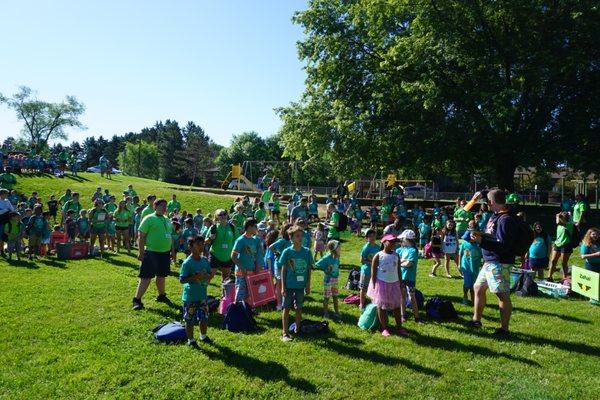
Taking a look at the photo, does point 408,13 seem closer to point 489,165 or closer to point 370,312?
point 489,165

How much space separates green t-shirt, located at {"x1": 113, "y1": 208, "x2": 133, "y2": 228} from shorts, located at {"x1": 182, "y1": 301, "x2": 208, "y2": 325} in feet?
33.0

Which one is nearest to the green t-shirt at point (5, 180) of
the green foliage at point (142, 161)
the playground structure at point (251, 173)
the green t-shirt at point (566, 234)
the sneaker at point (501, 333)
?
the playground structure at point (251, 173)

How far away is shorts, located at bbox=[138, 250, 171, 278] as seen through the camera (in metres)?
8.41

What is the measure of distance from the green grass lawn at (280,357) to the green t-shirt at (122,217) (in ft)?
20.7

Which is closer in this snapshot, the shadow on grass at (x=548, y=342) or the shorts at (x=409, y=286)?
the shadow on grass at (x=548, y=342)

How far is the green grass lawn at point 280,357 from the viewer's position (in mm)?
5285

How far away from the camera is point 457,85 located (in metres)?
23.0

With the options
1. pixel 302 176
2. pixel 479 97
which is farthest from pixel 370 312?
pixel 302 176

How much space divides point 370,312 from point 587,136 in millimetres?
19990

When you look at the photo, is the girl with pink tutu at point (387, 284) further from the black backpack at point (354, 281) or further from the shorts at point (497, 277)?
the black backpack at point (354, 281)

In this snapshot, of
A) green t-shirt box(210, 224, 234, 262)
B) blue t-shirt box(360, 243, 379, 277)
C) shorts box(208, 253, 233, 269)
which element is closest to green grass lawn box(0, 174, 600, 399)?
blue t-shirt box(360, 243, 379, 277)

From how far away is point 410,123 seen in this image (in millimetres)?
24047

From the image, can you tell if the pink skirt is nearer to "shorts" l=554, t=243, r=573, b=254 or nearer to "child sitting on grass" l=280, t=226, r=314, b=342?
"child sitting on grass" l=280, t=226, r=314, b=342

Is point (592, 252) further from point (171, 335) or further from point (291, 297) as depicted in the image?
point (171, 335)
